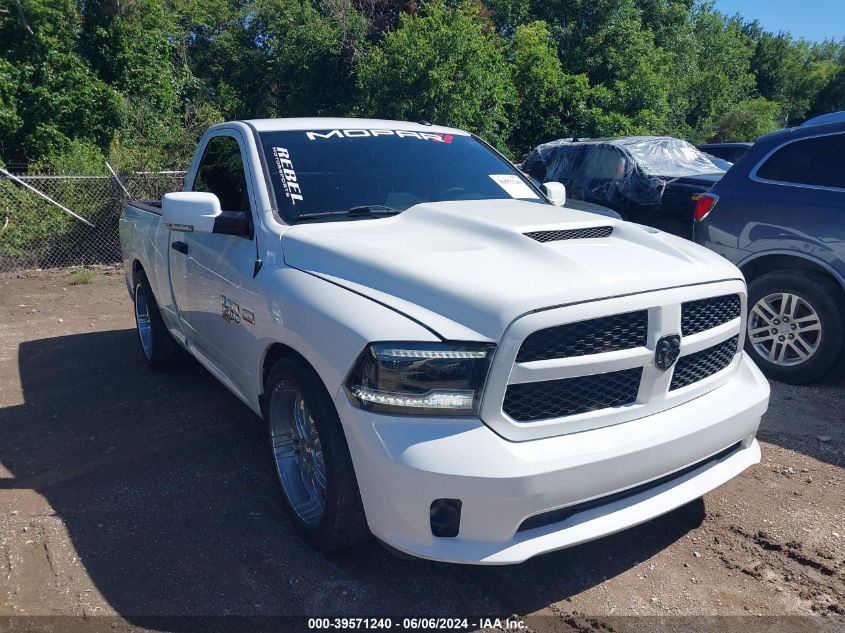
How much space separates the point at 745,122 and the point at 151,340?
28.7 meters

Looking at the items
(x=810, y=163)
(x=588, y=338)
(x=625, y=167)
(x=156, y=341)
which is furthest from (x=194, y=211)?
(x=625, y=167)

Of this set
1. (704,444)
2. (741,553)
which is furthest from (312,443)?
(741,553)

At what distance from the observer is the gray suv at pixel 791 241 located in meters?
5.03

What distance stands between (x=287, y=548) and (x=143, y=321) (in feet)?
11.6

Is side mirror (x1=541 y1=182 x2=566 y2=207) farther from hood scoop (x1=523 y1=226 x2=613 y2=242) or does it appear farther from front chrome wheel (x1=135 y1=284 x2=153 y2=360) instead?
front chrome wheel (x1=135 y1=284 x2=153 y2=360)

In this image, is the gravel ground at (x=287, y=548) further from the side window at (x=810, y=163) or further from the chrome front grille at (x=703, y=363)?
the side window at (x=810, y=163)

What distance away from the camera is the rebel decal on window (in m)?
3.70

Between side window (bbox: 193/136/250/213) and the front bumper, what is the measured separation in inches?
→ 71.2

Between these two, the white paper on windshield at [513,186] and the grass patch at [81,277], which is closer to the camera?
the white paper on windshield at [513,186]

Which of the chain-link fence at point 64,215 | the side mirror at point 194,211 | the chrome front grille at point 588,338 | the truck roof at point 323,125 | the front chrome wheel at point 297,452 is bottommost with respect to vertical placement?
the chain-link fence at point 64,215

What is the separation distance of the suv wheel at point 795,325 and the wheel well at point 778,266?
2.3 inches

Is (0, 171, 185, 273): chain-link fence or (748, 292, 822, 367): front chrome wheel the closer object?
(748, 292, 822, 367): front chrome wheel

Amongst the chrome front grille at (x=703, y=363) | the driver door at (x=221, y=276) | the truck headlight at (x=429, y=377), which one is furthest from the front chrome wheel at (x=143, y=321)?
the chrome front grille at (x=703, y=363)

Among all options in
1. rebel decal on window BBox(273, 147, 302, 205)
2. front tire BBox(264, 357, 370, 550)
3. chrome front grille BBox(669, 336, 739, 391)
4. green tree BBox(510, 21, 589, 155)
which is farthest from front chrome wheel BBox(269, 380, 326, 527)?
green tree BBox(510, 21, 589, 155)
